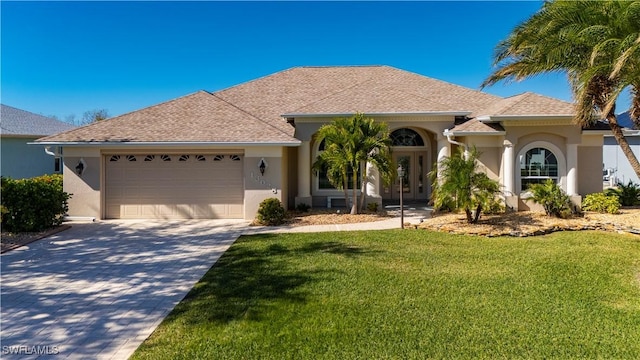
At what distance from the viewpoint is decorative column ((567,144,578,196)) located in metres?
13.8

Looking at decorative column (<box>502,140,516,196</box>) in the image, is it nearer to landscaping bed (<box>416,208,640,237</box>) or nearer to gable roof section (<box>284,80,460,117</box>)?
landscaping bed (<box>416,208,640,237</box>)

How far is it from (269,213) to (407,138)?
29.7 feet

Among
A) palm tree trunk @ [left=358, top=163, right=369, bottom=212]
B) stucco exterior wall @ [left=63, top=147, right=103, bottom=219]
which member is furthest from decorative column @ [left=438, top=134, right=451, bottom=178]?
stucco exterior wall @ [left=63, top=147, right=103, bottom=219]

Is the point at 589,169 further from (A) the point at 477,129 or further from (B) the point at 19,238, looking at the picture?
(B) the point at 19,238

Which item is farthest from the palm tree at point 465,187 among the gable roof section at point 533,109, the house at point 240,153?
the gable roof section at point 533,109

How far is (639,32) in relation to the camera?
8.06m

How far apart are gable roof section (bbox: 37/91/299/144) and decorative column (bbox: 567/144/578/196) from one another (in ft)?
35.7

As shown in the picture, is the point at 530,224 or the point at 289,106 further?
the point at 289,106

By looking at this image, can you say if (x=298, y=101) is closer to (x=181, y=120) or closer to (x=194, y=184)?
(x=181, y=120)

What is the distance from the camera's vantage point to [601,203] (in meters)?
13.4

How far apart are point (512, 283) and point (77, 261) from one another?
9761mm

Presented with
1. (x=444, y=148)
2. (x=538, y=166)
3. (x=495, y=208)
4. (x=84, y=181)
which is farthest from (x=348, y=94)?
(x=84, y=181)

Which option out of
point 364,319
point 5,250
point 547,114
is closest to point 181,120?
point 5,250

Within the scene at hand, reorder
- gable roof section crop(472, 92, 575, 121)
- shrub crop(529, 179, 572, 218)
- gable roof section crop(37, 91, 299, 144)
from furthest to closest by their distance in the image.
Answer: gable roof section crop(37, 91, 299, 144) < gable roof section crop(472, 92, 575, 121) < shrub crop(529, 179, 572, 218)
